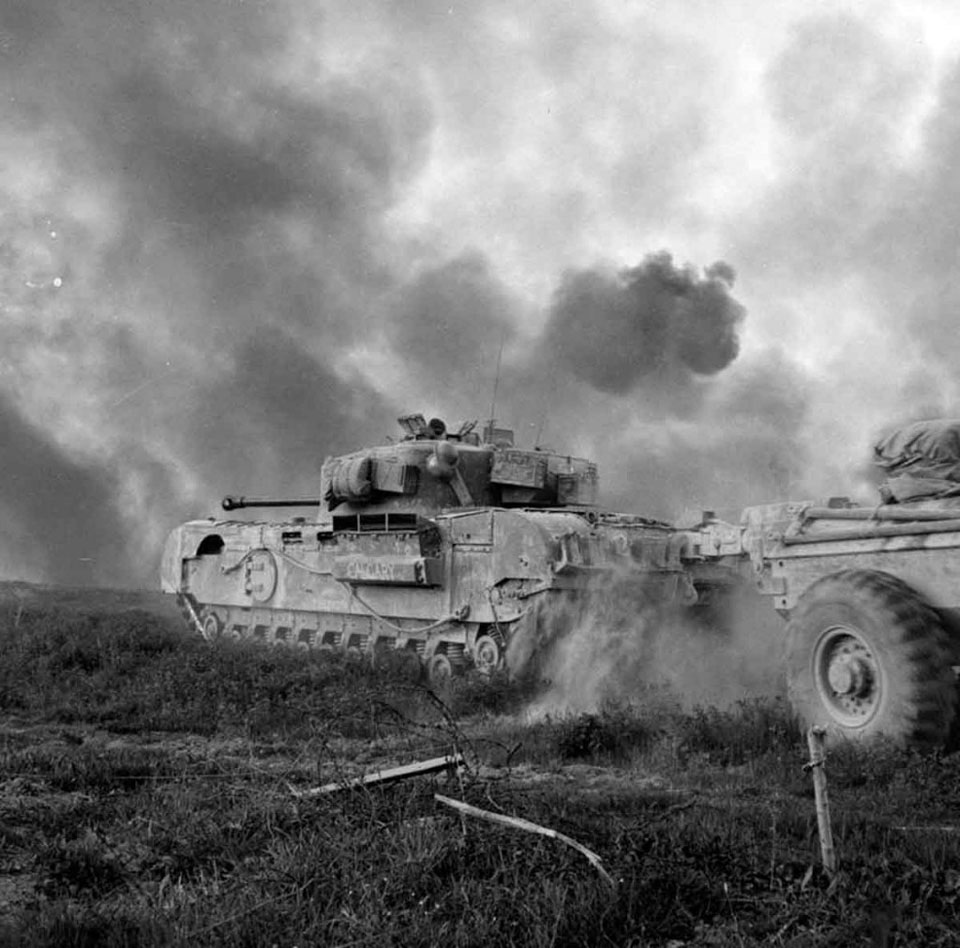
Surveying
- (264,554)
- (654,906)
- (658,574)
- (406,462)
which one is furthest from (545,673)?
(654,906)

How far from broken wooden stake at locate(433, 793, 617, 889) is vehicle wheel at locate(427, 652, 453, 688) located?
7532 millimetres

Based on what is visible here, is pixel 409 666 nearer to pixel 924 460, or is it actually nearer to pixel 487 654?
pixel 487 654

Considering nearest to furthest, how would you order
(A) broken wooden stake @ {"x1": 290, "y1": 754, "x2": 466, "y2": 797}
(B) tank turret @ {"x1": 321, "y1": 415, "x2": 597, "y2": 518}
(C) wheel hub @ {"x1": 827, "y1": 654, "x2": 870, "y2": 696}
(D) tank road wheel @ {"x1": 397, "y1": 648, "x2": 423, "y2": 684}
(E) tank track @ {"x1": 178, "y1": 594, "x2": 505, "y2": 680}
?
(A) broken wooden stake @ {"x1": 290, "y1": 754, "x2": 466, "y2": 797}, (C) wheel hub @ {"x1": 827, "y1": 654, "x2": 870, "y2": 696}, (D) tank road wheel @ {"x1": 397, "y1": 648, "x2": 423, "y2": 684}, (E) tank track @ {"x1": 178, "y1": 594, "x2": 505, "y2": 680}, (B) tank turret @ {"x1": 321, "y1": 415, "x2": 597, "y2": 518}

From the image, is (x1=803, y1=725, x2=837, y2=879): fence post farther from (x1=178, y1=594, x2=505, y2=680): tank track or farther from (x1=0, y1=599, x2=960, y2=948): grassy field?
(x1=178, y1=594, x2=505, y2=680): tank track

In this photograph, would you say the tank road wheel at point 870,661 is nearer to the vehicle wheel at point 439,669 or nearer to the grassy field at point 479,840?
the grassy field at point 479,840

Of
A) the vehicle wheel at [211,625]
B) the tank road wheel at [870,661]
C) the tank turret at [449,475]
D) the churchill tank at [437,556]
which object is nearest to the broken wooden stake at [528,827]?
the tank road wheel at [870,661]

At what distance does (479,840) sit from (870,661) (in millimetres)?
4413

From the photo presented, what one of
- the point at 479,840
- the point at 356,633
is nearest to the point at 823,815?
the point at 479,840

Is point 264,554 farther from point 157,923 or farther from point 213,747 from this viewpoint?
point 157,923

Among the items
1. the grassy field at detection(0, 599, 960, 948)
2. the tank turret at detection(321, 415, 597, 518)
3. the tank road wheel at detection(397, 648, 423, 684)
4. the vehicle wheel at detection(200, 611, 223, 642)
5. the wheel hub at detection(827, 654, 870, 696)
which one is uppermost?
the tank turret at detection(321, 415, 597, 518)

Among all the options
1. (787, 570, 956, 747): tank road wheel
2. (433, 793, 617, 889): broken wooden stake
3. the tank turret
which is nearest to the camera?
(433, 793, 617, 889): broken wooden stake

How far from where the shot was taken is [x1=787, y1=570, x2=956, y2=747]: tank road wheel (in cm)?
753

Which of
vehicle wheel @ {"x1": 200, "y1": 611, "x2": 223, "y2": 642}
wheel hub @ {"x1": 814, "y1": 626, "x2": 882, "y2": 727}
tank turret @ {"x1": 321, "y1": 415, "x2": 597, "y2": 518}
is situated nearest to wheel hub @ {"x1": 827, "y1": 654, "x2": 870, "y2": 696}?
wheel hub @ {"x1": 814, "y1": 626, "x2": 882, "y2": 727}

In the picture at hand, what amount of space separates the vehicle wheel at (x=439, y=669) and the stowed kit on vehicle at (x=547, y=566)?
32 millimetres
